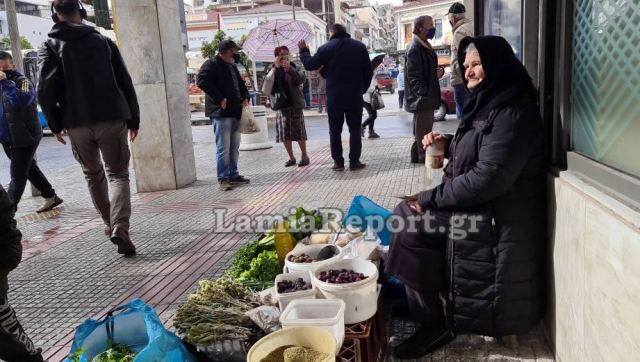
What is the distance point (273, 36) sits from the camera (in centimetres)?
1184

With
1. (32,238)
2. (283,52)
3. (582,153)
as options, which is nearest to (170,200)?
(32,238)

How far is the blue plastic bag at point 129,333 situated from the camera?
236 centimetres

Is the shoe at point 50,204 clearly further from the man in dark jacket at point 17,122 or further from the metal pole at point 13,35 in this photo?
the metal pole at point 13,35

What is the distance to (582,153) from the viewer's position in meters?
2.40

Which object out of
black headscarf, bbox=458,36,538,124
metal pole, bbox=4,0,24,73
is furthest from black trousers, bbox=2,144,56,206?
black headscarf, bbox=458,36,538,124

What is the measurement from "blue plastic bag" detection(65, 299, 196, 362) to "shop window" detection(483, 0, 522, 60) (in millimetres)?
2730

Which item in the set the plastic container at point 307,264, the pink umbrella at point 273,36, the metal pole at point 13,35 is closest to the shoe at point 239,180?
the plastic container at point 307,264

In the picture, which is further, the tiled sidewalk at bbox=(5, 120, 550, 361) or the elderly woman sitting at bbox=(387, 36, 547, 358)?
the tiled sidewalk at bbox=(5, 120, 550, 361)

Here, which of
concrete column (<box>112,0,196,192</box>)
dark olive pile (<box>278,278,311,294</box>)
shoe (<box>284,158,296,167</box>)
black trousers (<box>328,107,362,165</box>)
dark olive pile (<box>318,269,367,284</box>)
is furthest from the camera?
shoe (<box>284,158,296,167</box>)

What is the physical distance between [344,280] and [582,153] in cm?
132

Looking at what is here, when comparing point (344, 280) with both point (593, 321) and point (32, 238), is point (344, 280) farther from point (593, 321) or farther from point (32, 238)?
point (32, 238)

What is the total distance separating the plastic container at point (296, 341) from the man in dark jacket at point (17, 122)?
524 cm

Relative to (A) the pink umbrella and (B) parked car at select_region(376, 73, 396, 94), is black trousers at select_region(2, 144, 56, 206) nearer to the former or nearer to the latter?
(A) the pink umbrella

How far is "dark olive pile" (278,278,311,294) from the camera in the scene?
2824 millimetres
